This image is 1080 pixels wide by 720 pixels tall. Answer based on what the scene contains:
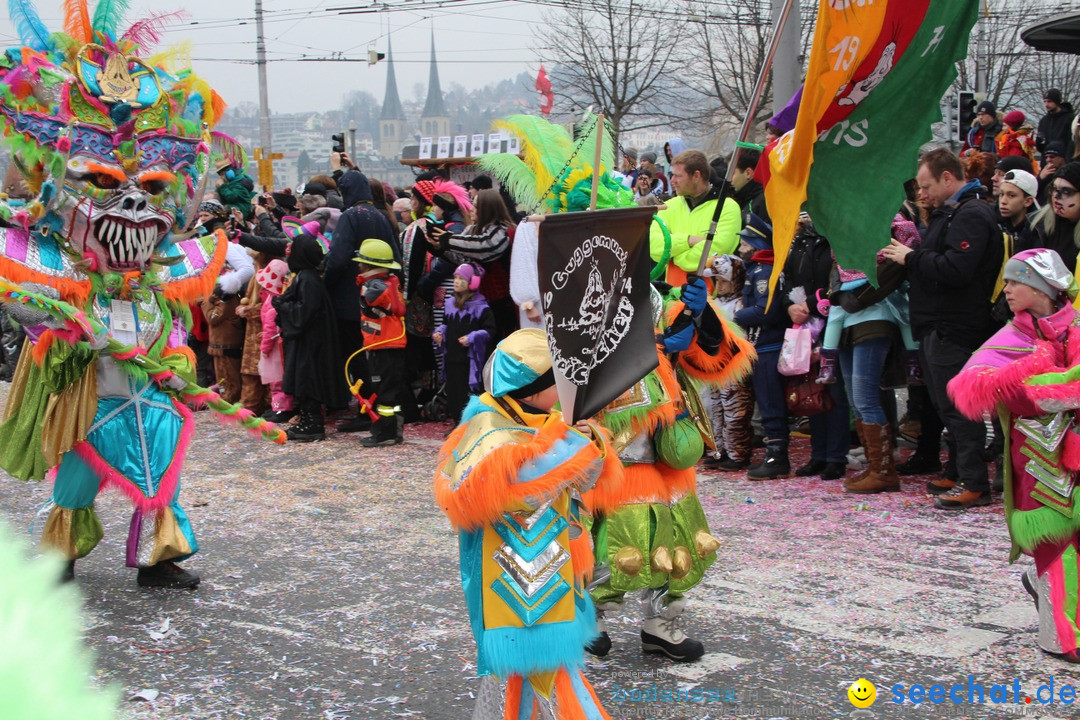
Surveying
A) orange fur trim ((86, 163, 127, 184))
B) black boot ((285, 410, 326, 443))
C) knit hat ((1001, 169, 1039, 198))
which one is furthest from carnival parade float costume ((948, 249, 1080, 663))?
black boot ((285, 410, 326, 443))

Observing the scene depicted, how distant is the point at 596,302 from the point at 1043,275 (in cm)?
233

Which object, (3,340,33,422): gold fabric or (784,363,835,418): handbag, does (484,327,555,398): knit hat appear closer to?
(3,340,33,422): gold fabric

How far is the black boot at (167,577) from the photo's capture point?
570cm

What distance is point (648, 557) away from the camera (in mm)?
4430

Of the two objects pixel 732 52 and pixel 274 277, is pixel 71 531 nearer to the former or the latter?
pixel 274 277

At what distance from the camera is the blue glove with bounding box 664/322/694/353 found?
462cm

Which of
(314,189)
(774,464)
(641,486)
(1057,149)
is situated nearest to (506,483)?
(641,486)

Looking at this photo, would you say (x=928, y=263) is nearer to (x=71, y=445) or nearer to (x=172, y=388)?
(x=172, y=388)

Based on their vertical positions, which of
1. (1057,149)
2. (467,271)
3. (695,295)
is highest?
(1057,149)

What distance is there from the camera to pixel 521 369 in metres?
3.37

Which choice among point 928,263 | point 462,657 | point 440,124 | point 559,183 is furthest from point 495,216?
point 440,124

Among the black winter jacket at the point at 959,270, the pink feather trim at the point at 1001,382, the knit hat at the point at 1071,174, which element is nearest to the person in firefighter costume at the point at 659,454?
the pink feather trim at the point at 1001,382

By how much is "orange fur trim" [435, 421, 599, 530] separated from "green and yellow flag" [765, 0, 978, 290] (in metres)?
1.04

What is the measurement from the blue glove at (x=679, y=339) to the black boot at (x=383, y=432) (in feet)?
16.4
